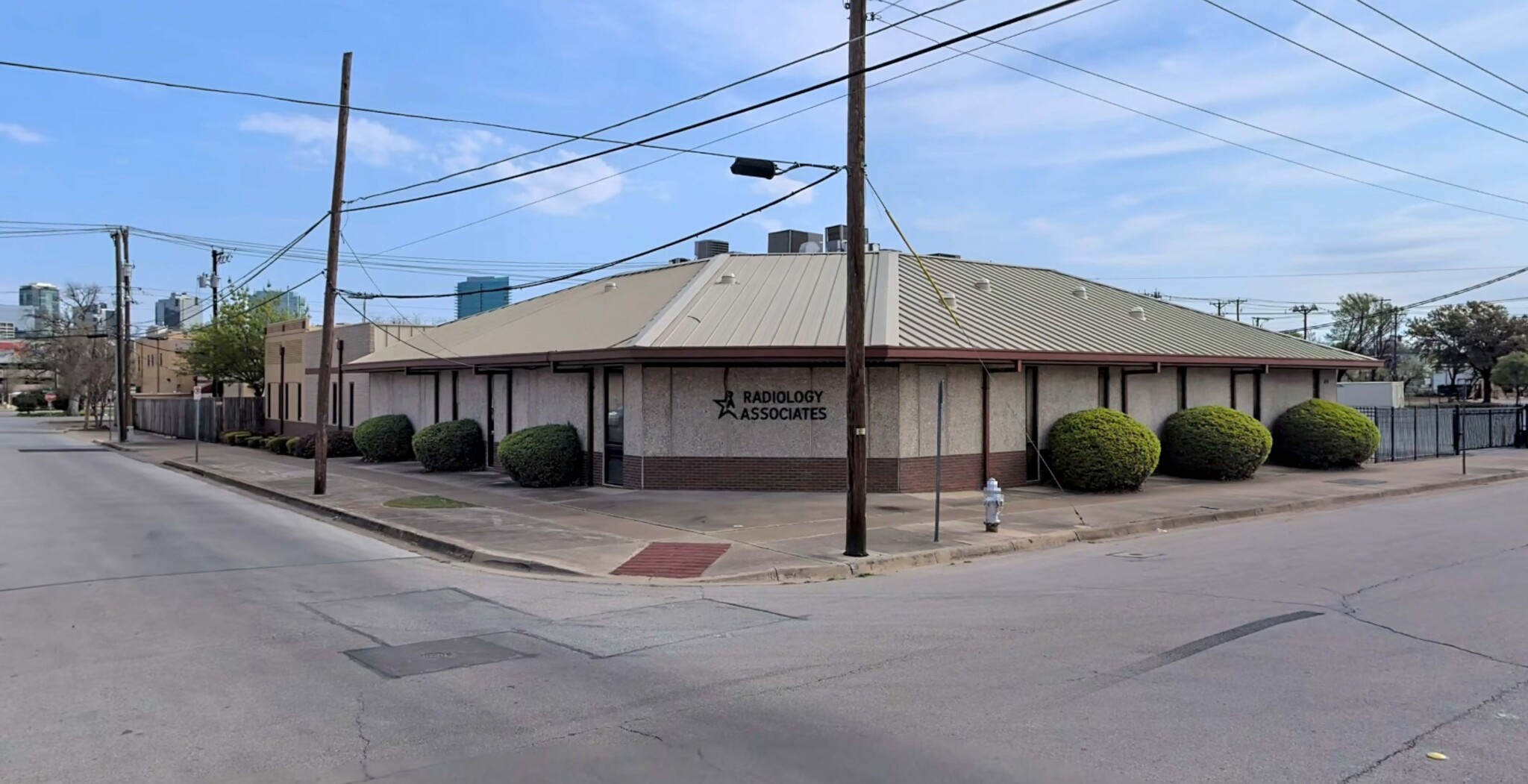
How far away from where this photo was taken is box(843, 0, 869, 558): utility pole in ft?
41.2

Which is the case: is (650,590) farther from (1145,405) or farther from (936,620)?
(1145,405)

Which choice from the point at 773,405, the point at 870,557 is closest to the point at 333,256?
the point at 773,405

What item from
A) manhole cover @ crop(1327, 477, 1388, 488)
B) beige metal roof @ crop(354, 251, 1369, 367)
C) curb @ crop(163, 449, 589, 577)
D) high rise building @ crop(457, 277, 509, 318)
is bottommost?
curb @ crop(163, 449, 589, 577)

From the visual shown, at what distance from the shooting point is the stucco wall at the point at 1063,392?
71.0ft

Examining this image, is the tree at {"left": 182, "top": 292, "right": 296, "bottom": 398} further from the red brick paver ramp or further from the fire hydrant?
the fire hydrant

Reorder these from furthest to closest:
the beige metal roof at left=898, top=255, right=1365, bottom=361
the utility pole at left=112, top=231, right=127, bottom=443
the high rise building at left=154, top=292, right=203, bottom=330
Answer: the high rise building at left=154, top=292, right=203, bottom=330, the utility pole at left=112, top=231, right=127, bottom=443, the beige metal roof at left=898, top=255, right=1365, bottom=361

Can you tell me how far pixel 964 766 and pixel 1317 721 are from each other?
91.5 inches

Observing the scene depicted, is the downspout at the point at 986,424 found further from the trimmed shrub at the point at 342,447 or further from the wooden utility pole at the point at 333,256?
the trimmed shrub at the point at 342,447

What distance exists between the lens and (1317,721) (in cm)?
575

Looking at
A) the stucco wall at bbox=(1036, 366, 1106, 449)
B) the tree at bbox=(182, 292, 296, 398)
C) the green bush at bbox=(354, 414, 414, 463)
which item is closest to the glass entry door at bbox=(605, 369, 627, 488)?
the stucco wall at bbox=(1036, 366, 1106, 449)

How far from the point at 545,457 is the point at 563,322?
17.7 ft

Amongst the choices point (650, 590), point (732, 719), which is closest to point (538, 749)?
point (732, 719)

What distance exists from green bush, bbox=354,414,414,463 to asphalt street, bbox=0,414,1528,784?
16222mm

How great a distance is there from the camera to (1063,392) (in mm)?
22031
